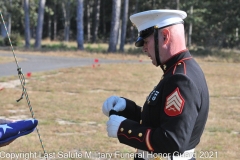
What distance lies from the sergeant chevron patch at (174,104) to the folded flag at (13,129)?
3.81 ft

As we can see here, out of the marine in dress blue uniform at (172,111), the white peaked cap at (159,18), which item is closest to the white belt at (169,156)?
the marine in dress blue uniform at (172,111)

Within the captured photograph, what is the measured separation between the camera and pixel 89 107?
917 cm

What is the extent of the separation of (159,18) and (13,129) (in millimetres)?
1274

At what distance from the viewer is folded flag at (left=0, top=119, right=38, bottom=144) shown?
110 inches

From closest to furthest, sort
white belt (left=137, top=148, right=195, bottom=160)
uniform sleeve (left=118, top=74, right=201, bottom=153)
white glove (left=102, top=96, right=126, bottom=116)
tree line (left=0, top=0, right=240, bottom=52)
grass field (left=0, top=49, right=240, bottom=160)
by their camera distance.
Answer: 1. uniform sleeve (left=118, top=74, right=201, bottom=153)
2. white belt (left=137, top=148, right=195, bottom=160)
3. white glove (left=102, top=96, right=126, bottom=116)
4. grass field (left=0, top=49, right=240, bottom=160)
5. tree line (left=0, top=0, right=240, bottom=52)

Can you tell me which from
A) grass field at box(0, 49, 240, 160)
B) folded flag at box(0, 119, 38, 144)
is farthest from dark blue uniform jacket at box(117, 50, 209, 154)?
grass field at box(0, 49, 240, 160)

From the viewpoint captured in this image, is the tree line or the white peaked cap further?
the tree line

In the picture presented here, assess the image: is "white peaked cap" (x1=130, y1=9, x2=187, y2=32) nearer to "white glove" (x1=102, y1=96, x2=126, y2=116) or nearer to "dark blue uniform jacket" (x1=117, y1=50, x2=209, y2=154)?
"dark blue uniform jacket" (x1=117, y1=50, x2=209, y2=154)

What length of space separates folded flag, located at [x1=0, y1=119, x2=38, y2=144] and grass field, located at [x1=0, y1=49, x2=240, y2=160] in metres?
2.91

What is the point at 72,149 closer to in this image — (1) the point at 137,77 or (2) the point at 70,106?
(2) the point at 70,106

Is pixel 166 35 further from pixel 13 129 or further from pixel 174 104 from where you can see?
pixel 13 129

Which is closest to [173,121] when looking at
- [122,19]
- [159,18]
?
[159,18]

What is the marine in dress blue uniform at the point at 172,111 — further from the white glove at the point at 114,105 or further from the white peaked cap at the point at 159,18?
the white glove at the point at 114,105

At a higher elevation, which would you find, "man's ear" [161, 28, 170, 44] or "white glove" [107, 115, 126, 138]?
"man's ear" [161, 28, 170, 44]
